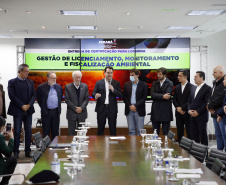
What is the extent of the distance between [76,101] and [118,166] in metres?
4.60

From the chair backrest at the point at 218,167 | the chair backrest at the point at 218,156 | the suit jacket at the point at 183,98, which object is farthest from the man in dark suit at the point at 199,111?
the chair backrest at the point at 218,167

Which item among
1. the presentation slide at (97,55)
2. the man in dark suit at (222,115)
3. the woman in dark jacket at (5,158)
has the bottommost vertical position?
the woman in dark jacket at (5,158)

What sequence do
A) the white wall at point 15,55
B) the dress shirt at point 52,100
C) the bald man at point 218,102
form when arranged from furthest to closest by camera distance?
the white wall at point 15,55 → the dress shirt at point 52,100 → the bald man at point 218,102

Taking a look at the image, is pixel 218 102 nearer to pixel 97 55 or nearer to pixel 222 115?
pixel 222 115

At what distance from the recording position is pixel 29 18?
29.5 feet

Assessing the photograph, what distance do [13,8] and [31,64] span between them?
11.7ft

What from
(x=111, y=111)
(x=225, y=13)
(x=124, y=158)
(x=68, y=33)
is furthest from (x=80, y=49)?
(x=124, y=158)

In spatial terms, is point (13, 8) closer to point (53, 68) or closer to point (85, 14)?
point (85, 14)

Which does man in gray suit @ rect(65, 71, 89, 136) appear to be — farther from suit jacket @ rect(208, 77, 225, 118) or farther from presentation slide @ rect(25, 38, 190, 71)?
presentation slide @ rect(25, 38, 190, 71)

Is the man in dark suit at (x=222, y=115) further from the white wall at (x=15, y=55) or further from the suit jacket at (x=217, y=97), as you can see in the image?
the white wall at (x=15, y=55)

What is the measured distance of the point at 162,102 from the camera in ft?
27.4

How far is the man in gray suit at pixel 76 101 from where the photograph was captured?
26.5 feet

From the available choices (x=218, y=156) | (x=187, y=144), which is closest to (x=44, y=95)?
(x=187, y=144)

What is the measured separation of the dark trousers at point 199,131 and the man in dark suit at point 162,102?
20.6 inches
